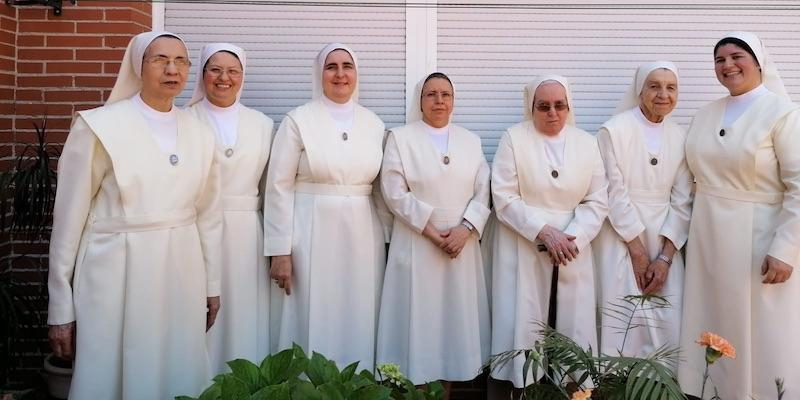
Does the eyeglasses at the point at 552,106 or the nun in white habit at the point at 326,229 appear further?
the eyeglasses at the point at 552,106

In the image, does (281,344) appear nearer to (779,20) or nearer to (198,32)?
(198,32)

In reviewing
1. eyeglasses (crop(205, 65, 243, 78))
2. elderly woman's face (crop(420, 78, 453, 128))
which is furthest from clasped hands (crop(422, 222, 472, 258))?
eyeglasses (crop(205, 65, 243, 78))

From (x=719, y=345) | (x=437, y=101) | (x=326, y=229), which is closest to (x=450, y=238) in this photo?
(x=326, y=229)

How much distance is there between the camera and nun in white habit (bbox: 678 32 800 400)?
3.55 metres

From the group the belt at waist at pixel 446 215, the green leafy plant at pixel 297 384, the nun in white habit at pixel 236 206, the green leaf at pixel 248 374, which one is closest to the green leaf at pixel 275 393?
the green leafy plant at pixel 297 384

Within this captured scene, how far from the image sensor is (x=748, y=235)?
3.63 meters

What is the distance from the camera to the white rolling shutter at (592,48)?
15.8ft

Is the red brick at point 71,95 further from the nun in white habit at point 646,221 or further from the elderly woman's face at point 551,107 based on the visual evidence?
the nun in white habit at point 646,221

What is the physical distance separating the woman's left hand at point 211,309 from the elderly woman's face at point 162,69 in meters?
1.01

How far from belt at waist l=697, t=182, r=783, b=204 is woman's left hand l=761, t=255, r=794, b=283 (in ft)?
1.03

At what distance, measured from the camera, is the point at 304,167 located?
388 centimetres

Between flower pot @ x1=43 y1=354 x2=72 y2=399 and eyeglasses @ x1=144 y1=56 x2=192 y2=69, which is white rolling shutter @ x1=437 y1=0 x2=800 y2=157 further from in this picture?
flower pot @ x1=43 y1=354 x2=72 y2=399

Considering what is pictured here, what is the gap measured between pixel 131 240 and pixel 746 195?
10.1 feet

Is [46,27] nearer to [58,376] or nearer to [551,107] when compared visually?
[58,376]
